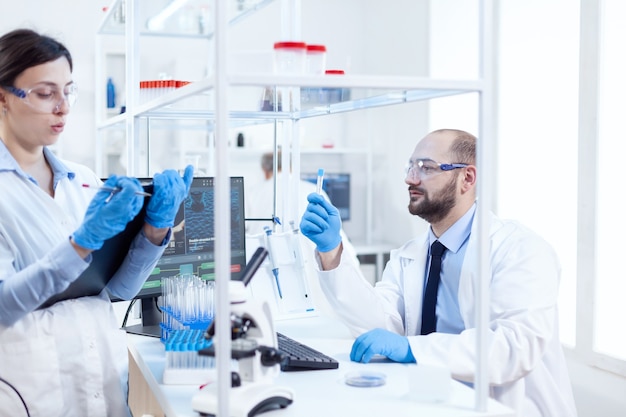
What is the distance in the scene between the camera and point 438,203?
2139 millimetres

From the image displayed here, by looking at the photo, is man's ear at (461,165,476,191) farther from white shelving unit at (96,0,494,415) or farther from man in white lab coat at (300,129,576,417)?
white shelving unit at (96,0,494,415)

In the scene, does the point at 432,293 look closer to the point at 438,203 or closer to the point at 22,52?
the point at 438,203

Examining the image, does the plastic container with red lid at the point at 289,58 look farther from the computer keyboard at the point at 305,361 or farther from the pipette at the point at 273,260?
the pipette at the point at 273,260

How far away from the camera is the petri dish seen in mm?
1535

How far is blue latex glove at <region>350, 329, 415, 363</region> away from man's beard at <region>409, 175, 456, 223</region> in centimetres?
53

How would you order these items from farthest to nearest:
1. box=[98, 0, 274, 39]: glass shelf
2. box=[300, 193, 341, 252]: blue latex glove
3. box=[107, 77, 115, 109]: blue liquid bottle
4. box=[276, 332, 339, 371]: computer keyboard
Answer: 1. box=[107, 77, 115, 109]: blue liquid bottle
2. box=[98, 0, 274, 39]: glass shelf
3. box=[300, 193, 341, 252]: blue latex glove
4. box=[276, 332, 339, 371]: computer keyboard

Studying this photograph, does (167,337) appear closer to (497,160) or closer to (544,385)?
(544,385)

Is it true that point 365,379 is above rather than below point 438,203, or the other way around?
below

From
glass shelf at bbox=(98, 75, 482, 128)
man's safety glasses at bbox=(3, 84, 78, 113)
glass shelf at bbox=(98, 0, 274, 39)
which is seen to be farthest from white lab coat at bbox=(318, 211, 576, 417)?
glass shelf at bbox=(98, 0, 274, 39)

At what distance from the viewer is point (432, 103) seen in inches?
191

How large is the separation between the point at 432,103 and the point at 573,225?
1619mm

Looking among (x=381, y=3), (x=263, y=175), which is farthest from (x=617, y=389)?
(x=381, y=3)

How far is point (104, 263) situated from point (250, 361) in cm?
57

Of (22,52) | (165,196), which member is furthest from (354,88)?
(22,52)
